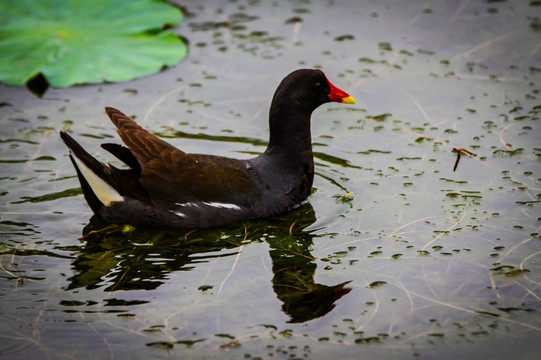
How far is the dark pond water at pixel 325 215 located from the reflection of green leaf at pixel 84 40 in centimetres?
20

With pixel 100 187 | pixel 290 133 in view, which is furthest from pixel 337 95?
pixel 100 187

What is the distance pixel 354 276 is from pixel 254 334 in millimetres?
702

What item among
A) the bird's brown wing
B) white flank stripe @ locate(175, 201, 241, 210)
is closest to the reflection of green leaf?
the bird's brown wing

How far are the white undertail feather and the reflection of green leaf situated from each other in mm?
1628

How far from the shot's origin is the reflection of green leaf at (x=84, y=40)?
569 cm

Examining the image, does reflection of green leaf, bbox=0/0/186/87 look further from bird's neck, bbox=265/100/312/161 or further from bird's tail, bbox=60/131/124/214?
bird's neck, bbox=265/100/312/161

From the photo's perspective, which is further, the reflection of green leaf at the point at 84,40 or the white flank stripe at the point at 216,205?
the reflection of green leaf at the point at 84,40

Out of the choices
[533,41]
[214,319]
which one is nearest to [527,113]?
[533,41]

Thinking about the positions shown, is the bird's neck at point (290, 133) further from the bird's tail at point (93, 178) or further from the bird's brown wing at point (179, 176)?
the bird's tail at point (93, 178)

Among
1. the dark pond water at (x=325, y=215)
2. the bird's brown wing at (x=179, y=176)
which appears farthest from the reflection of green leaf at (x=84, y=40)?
the bird's brown wing at (x=179, y=176)

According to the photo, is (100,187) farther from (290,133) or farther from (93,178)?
(290,133)

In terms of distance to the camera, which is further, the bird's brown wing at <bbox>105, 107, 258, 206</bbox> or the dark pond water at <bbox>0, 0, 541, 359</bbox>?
the bird's brown wing at <bbox>105, 107, 258, 206</bbox>

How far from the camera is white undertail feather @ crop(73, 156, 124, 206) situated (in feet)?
13.7

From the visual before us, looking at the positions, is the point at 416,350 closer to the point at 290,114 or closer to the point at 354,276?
the point at 354,276
